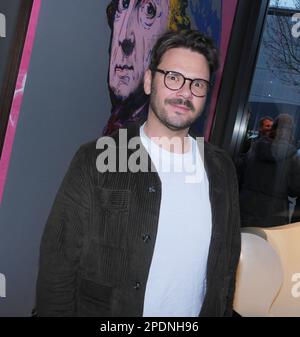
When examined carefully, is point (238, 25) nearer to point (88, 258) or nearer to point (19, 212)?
point (19, 212)

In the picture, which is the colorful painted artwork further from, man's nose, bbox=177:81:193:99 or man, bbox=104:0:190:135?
man's nose, bbox=177:81:193:99

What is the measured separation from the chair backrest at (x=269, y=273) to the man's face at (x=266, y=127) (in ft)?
5.93

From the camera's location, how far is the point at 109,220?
1.21 meters

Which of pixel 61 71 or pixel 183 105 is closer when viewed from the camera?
pixel 183 105

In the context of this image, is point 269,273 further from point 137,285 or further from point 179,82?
point 179,82

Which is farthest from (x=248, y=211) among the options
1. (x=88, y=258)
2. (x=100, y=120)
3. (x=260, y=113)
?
(x=88, y=258)

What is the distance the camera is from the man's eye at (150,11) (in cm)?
221

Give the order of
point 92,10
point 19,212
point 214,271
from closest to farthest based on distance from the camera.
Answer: point 214,271 → point 19,212 → point 92,10

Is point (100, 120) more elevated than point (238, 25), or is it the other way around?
point (238, 25)

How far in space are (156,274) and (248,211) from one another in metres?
2.25

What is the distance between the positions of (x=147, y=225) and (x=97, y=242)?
0.15 metres

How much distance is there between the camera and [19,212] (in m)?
1.68

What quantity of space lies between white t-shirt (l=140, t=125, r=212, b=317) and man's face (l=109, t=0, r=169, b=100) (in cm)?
84

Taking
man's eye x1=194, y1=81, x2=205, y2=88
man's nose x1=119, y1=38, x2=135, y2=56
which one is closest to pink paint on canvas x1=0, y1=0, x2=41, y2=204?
man's nose x1=119, y1=38, x2=135, y2=56
